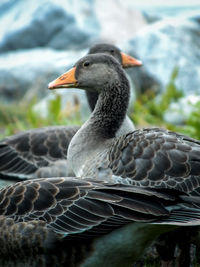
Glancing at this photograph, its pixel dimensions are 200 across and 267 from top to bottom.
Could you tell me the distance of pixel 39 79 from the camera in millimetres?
15867

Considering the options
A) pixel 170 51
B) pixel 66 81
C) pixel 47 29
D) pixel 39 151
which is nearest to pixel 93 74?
pixel 66 81

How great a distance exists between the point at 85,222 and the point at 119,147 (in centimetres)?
130

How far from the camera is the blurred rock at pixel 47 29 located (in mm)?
21219

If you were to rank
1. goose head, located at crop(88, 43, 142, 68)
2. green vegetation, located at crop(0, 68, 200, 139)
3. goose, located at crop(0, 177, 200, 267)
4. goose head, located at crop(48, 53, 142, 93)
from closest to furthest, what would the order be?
goose, located at crop(0, 177, 200, 267) → goose head, located at crop(48, 53, 142, 93) → goose head, located at crop(88, 43, 142, 68) → green vegetation, located at crop(0, 68, 200, 139)

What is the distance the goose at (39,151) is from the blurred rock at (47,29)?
13253 millimetres

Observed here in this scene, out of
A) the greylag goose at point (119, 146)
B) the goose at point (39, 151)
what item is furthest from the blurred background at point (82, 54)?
the greylag goose at point (119, 146)

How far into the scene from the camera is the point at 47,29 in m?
21.5

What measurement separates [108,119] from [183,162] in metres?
1.34

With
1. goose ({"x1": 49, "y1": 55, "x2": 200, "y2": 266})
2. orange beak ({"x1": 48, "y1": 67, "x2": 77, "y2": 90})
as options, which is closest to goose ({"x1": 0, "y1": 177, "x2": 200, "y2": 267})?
goose ({"x1": 49, "y1": 55, "x2": 200, "y2": 266})

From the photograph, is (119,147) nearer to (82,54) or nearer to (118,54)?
(118,54)

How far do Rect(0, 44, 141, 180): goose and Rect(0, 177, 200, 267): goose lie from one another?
10.8 ft

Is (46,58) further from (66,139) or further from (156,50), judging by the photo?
(66,139)

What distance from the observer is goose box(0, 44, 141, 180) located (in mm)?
7508

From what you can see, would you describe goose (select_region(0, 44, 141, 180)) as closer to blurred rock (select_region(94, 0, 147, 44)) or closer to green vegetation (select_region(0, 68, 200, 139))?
green vegetation (select_region(0, 68, 200, 139))
